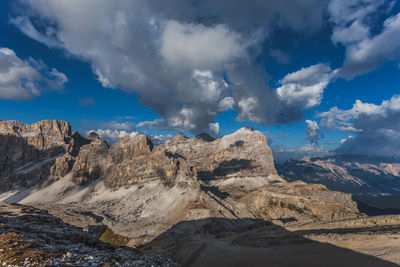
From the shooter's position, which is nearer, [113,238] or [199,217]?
[113,238]

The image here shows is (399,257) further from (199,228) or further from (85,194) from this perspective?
(85,194)

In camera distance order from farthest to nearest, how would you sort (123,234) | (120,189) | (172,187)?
(120,189)
(172,187)
(123,234)

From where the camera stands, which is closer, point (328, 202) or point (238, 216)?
point (238, 216)

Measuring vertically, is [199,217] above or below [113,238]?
above

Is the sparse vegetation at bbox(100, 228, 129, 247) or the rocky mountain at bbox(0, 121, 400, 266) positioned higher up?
the rocky mountain at bbox(0, 121, 400, 266)

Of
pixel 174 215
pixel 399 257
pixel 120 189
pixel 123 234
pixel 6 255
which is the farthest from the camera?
pixel 120 189

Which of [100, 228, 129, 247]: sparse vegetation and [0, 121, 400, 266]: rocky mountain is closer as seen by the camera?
[0, 121, 400, 266]: rocky mountain

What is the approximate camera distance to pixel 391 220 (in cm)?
5153

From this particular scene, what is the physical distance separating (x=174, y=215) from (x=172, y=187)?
31683mm

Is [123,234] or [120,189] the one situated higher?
[120,189]

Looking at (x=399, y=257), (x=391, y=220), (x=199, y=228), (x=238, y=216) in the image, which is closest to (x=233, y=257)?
(x=399, y=257)

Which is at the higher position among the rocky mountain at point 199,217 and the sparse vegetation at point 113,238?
the rocky mountain at point 199,217

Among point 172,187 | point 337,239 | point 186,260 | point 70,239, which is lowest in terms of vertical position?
point 186,260

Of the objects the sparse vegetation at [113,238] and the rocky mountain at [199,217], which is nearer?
the rocky mountain at [199,217]
